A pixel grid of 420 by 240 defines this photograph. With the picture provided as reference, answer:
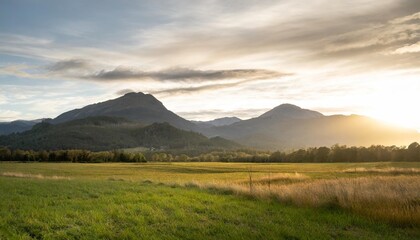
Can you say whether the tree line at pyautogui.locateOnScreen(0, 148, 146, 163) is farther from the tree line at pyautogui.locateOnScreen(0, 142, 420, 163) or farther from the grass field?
the grass field

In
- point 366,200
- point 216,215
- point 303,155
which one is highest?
point 303,155

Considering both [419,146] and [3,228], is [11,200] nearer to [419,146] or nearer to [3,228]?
[3,228]

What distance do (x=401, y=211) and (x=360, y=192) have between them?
409cm

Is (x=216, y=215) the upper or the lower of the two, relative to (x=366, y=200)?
lower

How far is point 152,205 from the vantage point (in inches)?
817

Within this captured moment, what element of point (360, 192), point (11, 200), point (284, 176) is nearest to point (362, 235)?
point (360, 192)

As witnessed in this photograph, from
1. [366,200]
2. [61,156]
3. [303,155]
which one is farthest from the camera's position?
[61,156]

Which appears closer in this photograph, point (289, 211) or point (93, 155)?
point (289, 211)

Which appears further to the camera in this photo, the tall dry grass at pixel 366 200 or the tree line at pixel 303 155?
the tree line at pixel 303 155

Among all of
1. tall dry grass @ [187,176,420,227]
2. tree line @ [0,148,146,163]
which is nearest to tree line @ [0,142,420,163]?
tree line @ [0,148,146,163]

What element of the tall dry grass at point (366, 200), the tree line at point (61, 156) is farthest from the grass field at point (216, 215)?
the tree line at point (61, 156)

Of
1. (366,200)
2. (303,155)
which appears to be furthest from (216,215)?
(303,155)

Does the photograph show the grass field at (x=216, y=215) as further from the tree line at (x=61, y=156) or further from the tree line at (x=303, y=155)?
the tree line at (x=61, y=156)

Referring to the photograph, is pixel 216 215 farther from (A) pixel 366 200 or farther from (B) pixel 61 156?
(B) pixel 61 156
